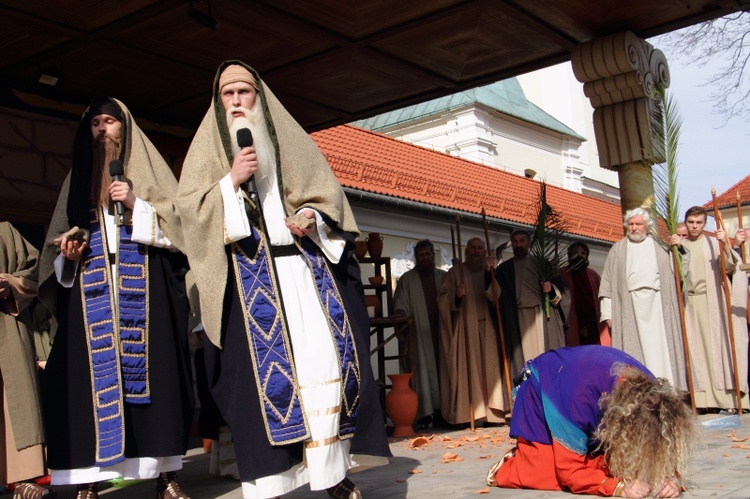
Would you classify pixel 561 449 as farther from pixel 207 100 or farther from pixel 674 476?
pixel 207 100

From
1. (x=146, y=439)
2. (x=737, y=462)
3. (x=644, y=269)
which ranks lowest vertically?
(x=737, y=462)

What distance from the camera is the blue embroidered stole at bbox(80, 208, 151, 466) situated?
4.75m

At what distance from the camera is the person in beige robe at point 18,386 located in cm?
537

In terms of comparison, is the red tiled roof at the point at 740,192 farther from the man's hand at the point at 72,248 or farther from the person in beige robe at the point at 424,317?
the man's hand at the point at 72,248

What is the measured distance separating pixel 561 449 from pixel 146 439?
85.2 inches

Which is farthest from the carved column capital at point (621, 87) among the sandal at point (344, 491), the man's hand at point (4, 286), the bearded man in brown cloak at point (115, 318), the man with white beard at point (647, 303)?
the man's hand at point (4, 286)

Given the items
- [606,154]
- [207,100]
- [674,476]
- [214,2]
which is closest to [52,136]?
[207,100]

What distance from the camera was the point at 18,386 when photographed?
5.45 metres

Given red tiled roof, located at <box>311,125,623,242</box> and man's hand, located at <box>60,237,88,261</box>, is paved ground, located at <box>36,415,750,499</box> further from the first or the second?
red tiled roof, located at <box>311,125,623,242</box>

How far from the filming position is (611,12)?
737 centimetres

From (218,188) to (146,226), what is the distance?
72 centimetres

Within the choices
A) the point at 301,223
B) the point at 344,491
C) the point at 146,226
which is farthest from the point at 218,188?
the point at 344,491

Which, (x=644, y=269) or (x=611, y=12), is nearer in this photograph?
(x=611, y=12)

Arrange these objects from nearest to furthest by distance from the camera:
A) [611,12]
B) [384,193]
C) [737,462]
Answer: [737,462] < [611,12] < [384,193]
